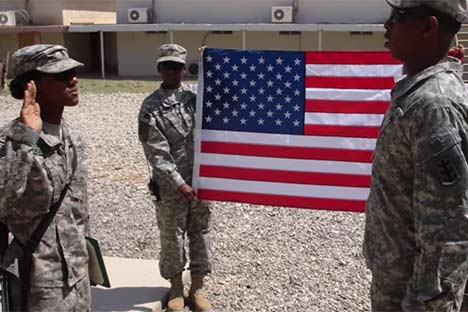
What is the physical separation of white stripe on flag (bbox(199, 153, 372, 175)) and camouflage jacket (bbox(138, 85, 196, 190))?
0.22m

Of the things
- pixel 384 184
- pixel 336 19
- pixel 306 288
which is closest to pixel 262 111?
pixel 306 288

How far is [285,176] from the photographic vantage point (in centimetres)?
444

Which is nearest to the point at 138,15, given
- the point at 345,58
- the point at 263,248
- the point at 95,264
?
the point at 263,248

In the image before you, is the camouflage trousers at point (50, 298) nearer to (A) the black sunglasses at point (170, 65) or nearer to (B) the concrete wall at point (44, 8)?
(A) the black sunglasses at point (170, 65)

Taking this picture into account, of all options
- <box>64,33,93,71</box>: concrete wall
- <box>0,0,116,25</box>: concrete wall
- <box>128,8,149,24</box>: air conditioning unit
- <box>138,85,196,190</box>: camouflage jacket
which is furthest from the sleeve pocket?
<box>64,33,93,71</box>: concrete wall

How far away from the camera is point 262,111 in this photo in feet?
14.4

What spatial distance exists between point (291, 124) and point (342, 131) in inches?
14.5

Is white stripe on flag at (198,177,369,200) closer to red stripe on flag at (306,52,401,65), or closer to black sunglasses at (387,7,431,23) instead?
red stripe on flag at (306,52,401,65)

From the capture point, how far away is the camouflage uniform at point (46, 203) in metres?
2.39

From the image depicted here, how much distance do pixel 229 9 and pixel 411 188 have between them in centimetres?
2861

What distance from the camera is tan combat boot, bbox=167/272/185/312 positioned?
4.19 m

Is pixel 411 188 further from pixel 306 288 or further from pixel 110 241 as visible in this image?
pixel 110 241

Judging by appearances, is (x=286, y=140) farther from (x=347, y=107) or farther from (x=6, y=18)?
(x=6, y=18)

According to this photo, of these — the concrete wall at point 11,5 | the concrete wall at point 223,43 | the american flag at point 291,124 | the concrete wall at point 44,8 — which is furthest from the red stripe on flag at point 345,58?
the concrete wall at point 11,5
